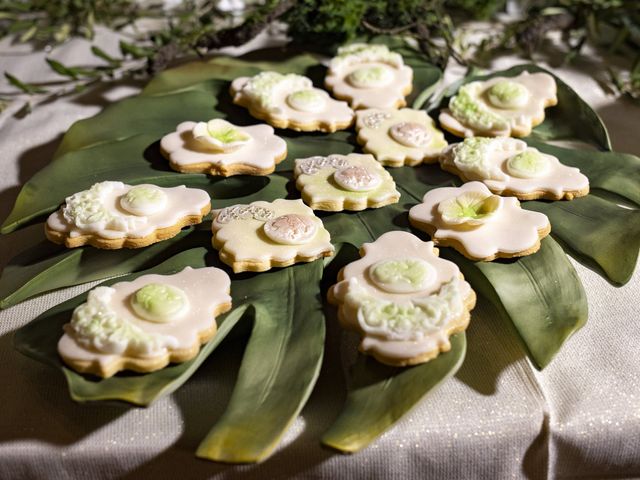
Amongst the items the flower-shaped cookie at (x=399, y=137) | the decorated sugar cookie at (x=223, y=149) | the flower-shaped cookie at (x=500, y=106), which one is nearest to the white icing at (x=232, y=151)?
the decorated sugar cookie at (x=223, y=149)

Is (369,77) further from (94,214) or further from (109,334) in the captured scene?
(109,334)

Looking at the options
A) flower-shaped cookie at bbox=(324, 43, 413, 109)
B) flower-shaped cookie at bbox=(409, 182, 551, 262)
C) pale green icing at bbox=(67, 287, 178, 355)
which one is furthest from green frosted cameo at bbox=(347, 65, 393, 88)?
pale green icing at bbox=(67, 287, 178, 355)

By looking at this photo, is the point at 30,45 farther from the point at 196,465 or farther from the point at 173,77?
the point at 196,465

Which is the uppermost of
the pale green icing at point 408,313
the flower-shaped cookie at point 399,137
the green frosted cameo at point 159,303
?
the green frosted cameo at point 159,303

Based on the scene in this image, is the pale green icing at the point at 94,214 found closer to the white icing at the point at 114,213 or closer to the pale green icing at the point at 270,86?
the white icing at the point at 114,213

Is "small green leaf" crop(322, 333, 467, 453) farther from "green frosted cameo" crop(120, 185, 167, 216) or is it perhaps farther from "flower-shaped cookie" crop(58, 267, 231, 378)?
"green frosted cameo" crop(120, 185, 167, 216)

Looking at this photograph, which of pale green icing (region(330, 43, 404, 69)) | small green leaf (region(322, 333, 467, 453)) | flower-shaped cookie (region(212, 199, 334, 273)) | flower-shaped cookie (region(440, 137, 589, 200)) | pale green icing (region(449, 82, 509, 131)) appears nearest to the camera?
small green leaf (region(322, 333, 467, 453))
